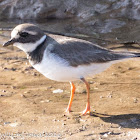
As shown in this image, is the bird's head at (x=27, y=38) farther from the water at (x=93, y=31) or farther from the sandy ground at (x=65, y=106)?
the water at (x=93, y=31)

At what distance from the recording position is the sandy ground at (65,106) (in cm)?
541

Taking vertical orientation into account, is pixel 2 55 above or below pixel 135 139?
below

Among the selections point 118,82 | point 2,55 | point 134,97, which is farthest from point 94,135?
point 2,55

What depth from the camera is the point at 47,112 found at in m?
6.25

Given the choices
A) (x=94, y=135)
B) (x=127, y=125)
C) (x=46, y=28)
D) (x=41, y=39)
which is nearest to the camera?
(x=94, y=135)

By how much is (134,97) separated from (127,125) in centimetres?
121

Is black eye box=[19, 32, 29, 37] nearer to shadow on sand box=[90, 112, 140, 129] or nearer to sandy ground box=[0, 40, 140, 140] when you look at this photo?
sandy ground box=[0, 40, 140, 140]

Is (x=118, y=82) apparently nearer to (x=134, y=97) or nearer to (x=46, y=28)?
(x=134, y=97)

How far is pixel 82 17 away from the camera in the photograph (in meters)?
11.5

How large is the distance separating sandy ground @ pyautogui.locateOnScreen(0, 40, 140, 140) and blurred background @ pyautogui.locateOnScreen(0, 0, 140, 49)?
7.59 feet

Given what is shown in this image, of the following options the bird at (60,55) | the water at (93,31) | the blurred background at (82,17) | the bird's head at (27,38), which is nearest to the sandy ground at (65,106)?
the bird at (60,55)

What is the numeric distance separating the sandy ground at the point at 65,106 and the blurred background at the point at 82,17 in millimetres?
2312

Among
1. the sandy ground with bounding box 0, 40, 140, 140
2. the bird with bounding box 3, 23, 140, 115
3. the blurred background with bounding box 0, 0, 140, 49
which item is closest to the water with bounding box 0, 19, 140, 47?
the blurred background with bounding box 0, 0, 140, 49

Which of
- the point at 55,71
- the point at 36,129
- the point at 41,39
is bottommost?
the point at 36,129
